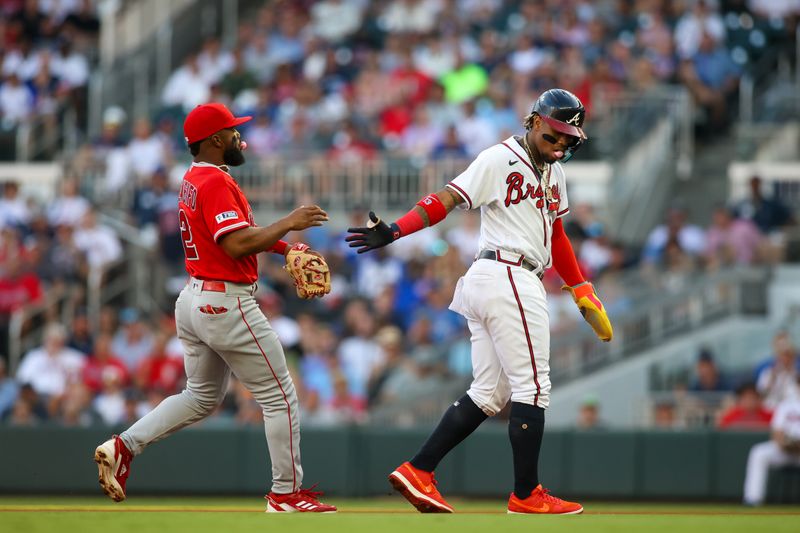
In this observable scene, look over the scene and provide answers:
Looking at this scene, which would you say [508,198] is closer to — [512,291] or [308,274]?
[512,291]

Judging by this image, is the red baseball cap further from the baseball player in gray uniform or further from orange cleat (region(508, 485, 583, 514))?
orange cleat (region(508, 485, 583, 514))

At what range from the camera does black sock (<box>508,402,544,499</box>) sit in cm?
668

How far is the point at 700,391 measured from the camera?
12.6 metres

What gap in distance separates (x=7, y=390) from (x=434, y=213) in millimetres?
7665

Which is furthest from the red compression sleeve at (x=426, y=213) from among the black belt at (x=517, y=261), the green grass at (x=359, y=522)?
the green grass at (x=359, y=522)

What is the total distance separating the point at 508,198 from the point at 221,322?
1537mm

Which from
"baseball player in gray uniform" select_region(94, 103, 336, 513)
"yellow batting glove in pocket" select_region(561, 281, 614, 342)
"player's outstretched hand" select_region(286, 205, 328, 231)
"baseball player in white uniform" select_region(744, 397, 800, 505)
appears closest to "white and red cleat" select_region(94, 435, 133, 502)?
"baseball player in gray uniform" select_region(94, 103, 336, 513)

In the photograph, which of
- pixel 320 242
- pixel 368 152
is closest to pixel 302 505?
pixel 320 242

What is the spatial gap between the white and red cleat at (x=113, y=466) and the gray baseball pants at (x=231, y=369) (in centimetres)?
5

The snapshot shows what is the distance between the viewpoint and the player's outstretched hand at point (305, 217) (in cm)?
648

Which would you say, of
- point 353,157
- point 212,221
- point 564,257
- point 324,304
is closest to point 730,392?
point 324,304

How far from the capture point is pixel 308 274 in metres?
6.72

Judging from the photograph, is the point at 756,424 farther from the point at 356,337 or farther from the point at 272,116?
the point at 272,116

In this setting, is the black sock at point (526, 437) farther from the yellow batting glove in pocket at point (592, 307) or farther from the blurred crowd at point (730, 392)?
the blurred crowd at point (730, 392)
